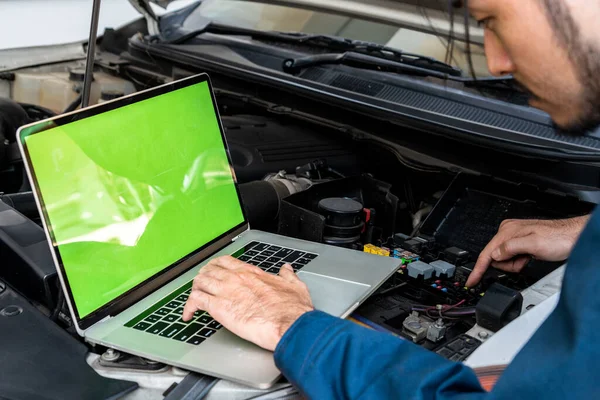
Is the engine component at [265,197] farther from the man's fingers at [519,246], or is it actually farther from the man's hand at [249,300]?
the man's fingers at [519,246]

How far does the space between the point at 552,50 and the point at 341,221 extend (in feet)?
1.90

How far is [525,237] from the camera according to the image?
1122mm

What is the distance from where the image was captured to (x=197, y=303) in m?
0.90

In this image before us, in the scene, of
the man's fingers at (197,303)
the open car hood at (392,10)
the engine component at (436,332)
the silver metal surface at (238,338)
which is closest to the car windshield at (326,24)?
the open car hood at (392,10)

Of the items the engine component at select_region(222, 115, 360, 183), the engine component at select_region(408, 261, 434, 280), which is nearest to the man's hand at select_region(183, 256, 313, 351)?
the engine component at select_region(408, 261, 434, 280)

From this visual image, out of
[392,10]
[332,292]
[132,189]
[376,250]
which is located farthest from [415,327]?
[392,10]

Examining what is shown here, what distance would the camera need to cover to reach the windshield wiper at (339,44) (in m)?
1.56

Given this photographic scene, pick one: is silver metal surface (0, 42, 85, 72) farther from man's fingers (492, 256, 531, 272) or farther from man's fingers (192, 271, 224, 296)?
man's fingers (492, 256, 531, 272)

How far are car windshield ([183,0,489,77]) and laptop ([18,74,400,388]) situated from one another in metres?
0.59

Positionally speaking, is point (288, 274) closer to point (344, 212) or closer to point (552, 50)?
point (344, 212)

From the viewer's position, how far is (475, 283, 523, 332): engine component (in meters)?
0.92

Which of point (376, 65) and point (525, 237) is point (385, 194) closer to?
point (525, 237)

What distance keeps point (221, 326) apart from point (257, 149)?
0.73 m

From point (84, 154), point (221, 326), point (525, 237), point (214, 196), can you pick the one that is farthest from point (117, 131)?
point (525, 237)
